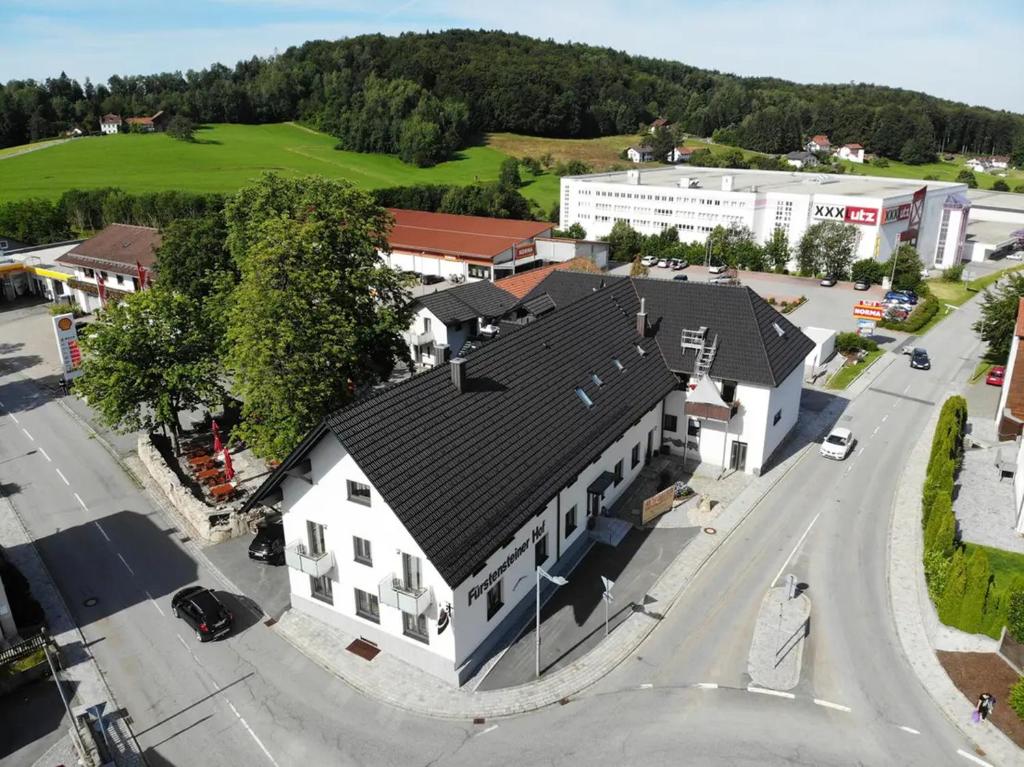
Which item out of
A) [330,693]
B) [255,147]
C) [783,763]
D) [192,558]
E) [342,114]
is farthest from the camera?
[342,114]

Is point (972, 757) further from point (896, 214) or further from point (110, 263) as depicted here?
point (896, 214)

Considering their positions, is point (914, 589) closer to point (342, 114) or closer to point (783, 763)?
point (783, 763)

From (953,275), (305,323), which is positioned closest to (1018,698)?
(305,323)

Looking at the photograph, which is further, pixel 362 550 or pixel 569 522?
pixel 569 522

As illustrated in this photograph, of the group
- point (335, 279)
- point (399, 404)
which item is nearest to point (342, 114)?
point (335, 279)

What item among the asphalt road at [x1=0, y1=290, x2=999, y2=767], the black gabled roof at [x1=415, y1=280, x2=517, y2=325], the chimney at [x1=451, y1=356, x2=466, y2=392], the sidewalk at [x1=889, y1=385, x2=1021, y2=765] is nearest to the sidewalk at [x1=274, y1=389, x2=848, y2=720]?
the asphalt road at [x1=0, y1=290, x2=999, y2=767]

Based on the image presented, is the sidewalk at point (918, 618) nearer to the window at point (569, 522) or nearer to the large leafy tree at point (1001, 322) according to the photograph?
the window at point (569, 522)
